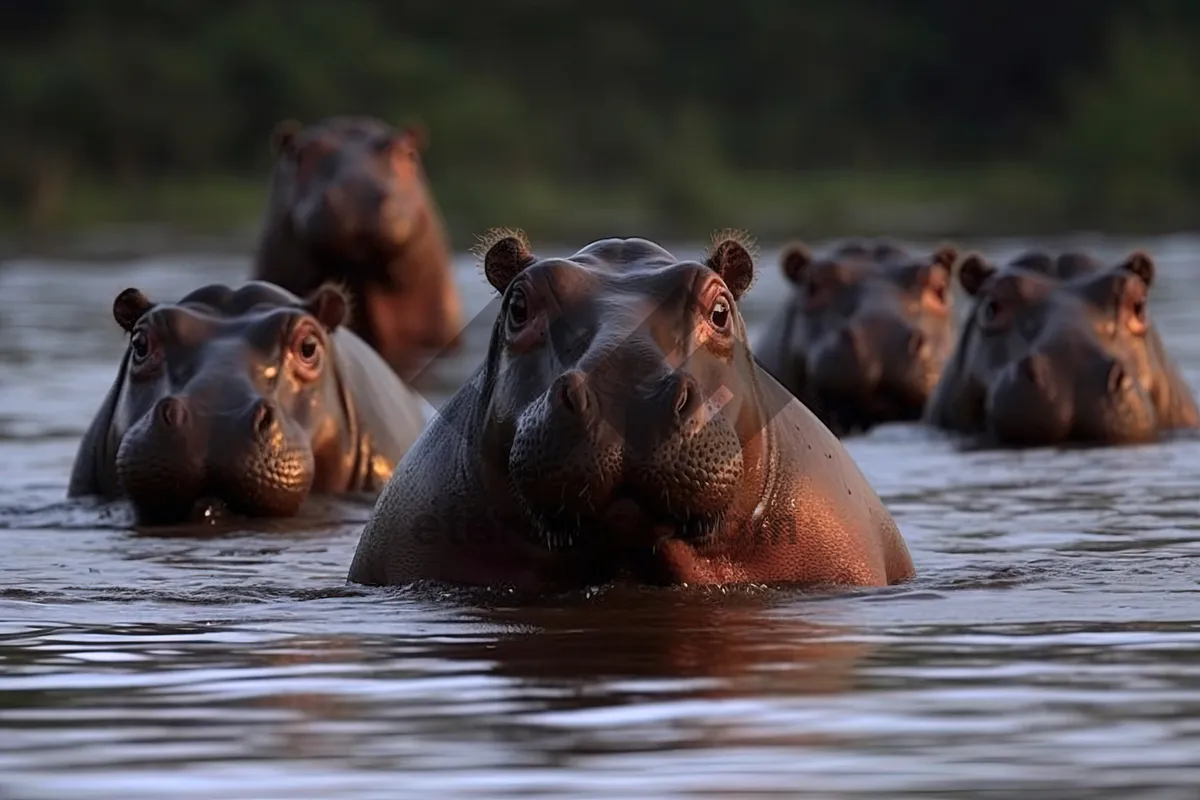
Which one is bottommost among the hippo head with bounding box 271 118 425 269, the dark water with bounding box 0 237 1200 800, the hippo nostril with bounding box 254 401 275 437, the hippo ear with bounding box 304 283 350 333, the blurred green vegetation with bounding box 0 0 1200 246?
the dark water with bounding box 0 237 1200 800

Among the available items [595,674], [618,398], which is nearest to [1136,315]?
[618,398]

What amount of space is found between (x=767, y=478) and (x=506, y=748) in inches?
75.5

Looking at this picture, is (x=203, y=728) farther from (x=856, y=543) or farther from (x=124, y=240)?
(x=124, y=240)

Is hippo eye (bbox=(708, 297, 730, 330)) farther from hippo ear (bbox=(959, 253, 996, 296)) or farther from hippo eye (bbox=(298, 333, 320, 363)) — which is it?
hippo ear (bbox=(959, 253, 996, 296))

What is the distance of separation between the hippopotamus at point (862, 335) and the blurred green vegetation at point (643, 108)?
1882 centimetres

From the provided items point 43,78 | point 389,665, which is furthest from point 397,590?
point 43,78

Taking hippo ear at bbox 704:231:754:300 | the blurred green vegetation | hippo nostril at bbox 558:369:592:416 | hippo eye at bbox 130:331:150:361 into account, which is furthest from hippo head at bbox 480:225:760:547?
the blurred green vegetation

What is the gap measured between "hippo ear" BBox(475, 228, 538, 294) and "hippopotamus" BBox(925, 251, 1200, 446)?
519 centimetres

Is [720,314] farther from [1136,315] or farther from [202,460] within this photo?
[1136,315]

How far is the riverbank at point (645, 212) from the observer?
33125mm

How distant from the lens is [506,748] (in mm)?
5125

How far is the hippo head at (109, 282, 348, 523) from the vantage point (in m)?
9.26

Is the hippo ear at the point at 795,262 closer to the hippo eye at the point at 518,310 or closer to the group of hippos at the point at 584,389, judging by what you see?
the group of hippos at the point at 584,389

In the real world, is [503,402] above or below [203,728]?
above
